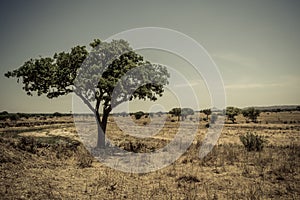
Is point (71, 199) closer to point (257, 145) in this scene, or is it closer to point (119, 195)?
point (119, 195)

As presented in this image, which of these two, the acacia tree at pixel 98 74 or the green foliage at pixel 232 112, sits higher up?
the acacia tree at pixel 98 74

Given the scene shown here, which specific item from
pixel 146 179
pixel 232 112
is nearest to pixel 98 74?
pixel 146 179

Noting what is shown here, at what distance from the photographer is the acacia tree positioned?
66.5ft

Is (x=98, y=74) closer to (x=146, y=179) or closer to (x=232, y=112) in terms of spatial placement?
(x=146, y=179)

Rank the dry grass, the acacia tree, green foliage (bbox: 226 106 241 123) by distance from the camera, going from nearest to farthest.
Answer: the dry grass, the acacia tree, green foliage (bbox: 226 106 241 123)

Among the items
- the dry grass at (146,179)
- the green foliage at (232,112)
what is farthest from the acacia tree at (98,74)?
the green foliage at (232,112)

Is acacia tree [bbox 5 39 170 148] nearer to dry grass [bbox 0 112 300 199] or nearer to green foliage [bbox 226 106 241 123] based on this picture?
dry grass [bbox 0 112 300 199]

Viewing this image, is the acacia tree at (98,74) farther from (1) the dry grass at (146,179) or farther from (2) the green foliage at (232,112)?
(2) the green foliage at (232,112)

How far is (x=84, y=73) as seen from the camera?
20.1 metres

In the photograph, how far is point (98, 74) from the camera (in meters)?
20.0

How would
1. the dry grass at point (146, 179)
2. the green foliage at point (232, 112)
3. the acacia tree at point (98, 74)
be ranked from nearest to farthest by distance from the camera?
the dry grass at point (146, 179) < the acacia tree at point (98, 74) < the green foliage at point (232, 112)

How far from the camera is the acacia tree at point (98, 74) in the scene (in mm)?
20266

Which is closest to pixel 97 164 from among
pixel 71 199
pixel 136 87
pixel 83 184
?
pixel 83 184

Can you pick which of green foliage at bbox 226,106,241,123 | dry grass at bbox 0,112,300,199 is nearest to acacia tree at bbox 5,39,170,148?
dry grass at bbox 0,112,300,199
